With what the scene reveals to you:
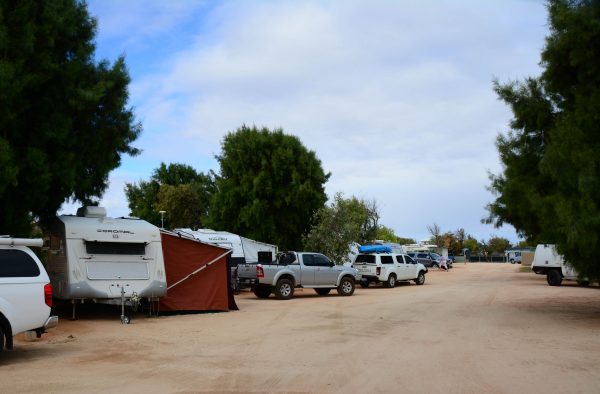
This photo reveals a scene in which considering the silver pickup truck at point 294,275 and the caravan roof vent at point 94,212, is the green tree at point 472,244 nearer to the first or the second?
the silver pickup truck at point 294,275

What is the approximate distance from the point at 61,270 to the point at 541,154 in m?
14.1

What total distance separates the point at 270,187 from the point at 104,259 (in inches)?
955

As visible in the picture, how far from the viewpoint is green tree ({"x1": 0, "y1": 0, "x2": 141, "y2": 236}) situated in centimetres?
1532

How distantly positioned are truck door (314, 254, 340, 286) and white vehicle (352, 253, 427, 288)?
5.90 meters

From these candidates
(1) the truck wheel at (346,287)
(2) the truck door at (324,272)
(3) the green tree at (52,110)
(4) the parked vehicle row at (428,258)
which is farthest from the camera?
(4) the parked vehicle row at (428,258)

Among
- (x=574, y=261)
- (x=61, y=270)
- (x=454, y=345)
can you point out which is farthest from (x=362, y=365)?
(x=61, y=270)

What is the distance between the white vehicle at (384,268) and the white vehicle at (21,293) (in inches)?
887

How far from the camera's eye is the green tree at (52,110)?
15.3 meters

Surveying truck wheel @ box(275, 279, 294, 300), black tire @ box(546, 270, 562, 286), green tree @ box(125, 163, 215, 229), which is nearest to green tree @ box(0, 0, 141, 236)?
truck wheel @ box(275, 279, 294, 300)

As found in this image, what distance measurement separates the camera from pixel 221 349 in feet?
38.0

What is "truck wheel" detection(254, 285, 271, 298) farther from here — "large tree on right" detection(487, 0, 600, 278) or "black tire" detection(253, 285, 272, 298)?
"large tree on right" detection(487, 0, 600, 278)

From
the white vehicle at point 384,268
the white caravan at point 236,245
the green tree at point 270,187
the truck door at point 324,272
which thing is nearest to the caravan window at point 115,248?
the white caravan at point 236,245

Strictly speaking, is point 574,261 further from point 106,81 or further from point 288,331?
point 106,81

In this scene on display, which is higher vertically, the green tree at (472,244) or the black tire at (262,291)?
the green tree at (472,244)
